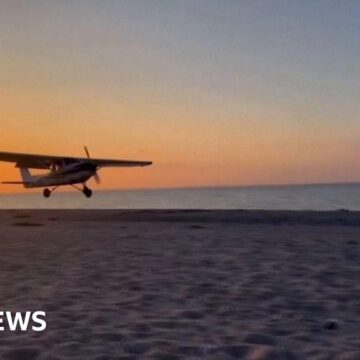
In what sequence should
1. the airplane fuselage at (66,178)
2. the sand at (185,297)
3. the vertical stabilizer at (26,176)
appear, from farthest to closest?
the vertical stabilizer at (26,176)
the airplane fuselage at (66,178)
the sand at (185,297)

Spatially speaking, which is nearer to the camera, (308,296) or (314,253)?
(308,296)

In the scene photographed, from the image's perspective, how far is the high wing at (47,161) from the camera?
→ 45.0 m

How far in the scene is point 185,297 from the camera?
7199mm

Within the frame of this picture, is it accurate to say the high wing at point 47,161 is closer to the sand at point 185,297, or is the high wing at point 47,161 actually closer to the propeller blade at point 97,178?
the propeller blade at point 97,178

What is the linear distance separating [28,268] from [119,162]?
3748 centimetres

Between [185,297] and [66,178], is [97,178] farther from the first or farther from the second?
[185,297]

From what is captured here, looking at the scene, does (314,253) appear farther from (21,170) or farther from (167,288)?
(21,170)

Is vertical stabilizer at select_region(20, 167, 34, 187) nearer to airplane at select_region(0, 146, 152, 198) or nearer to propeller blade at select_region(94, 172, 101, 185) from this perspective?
airplane at select_region(0, 146, 152, 198)

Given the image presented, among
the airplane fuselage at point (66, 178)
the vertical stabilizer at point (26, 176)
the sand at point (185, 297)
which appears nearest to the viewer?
the sand at point (185, 297)

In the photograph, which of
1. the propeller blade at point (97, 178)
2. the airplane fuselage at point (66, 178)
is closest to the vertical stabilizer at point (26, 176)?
the airplane fuselage at point (66, 178)

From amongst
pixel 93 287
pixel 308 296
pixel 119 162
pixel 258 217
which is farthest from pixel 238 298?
pixel 119 162

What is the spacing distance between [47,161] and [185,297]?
134ft

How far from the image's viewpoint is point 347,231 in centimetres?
1577

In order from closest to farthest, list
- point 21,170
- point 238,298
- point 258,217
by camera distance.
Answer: point 238,298 < point 258,217 < point 21,170
